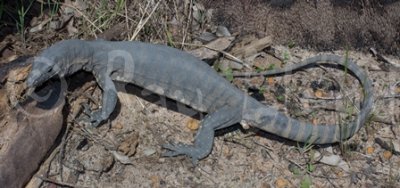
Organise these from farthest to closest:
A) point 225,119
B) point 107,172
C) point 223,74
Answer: point 223,74 < point 225,119 < point 107,172

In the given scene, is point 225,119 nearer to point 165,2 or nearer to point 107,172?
point 107,172

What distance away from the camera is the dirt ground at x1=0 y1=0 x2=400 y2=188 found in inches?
198

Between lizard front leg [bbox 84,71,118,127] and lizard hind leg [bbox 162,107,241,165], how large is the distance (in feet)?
1.96

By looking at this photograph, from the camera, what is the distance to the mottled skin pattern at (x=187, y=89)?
518 centimetres

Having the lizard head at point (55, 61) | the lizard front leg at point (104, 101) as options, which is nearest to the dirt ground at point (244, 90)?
the lizard front leg at point (104, 101)

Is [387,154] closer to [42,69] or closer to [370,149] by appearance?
[370,149]

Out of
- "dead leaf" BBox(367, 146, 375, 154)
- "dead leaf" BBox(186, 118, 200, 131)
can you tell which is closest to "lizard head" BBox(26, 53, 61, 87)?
"dead leaf" BBox(186, 118, 200, 131)

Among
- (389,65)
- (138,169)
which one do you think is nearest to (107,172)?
(138,169)

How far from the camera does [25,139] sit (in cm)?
461

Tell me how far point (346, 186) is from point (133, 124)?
1970mm

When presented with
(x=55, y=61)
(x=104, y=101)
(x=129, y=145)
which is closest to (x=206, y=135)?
(x=129, y=145)

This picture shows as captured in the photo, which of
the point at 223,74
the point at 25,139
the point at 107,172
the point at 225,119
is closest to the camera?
the point at 25,139

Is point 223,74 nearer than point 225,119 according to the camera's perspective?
No

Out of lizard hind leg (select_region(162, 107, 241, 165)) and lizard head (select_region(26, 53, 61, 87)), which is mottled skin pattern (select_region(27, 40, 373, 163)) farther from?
lizard head (select_region(26, 53, 61, 87))
